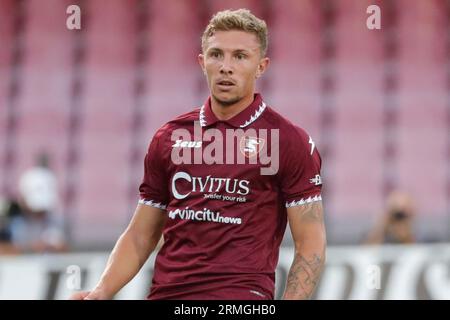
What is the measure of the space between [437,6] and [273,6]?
1.53m

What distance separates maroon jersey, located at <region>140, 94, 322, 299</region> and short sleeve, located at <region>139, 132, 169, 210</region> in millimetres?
42

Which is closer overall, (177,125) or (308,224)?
(308,224)

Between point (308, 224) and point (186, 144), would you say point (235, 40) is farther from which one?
point (308, 224)

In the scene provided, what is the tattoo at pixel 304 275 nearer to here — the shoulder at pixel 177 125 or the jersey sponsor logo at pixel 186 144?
the jersey sponsor logo at pixel 186 144

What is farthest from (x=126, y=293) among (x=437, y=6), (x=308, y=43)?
(x=437, y=6)

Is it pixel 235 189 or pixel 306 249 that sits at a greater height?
pixel 235 189

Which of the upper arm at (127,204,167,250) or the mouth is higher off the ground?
the mouth

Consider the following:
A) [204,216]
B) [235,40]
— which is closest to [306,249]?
[204,216]

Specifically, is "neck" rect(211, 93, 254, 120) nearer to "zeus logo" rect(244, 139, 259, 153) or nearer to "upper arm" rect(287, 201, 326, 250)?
"zeus logo" rect(244, 139, 259, 153)

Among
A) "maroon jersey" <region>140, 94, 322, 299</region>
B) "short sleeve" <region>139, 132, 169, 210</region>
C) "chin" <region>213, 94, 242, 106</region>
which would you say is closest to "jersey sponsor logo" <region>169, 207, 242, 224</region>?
"maroon jersey" <region>140, 94, 322, 299</region>

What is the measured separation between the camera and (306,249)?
3328 mm

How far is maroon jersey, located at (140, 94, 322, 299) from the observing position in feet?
10.9

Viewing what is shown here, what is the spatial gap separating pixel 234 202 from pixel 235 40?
58 centimetres

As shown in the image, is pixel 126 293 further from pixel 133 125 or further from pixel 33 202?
pixel 133 125
